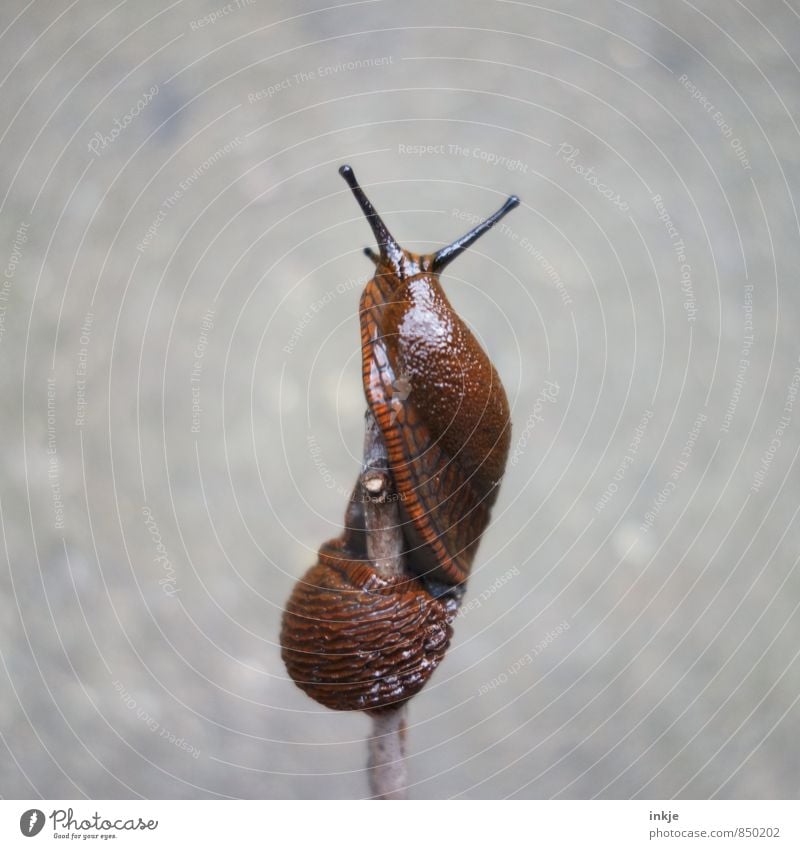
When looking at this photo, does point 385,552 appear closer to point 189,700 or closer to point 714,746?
point 189,700

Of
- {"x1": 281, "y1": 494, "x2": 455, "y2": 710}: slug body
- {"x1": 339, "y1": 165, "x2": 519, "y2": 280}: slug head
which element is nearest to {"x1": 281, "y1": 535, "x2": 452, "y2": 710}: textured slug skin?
{"x1": 281, "y1": 494, "x2": 455, "y2": 710}: slug body

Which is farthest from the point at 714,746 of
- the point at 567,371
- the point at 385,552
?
the point at 385,552

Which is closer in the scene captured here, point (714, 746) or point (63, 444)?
point (63, 444)

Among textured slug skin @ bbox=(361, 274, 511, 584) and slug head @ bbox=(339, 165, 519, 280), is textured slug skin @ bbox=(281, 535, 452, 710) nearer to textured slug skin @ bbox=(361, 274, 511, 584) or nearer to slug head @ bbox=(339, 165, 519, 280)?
textured slug skin @ bbox=(361, 274, 511, 584)

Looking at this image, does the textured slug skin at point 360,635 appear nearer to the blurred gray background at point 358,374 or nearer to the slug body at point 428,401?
the slug body at point 428,401
